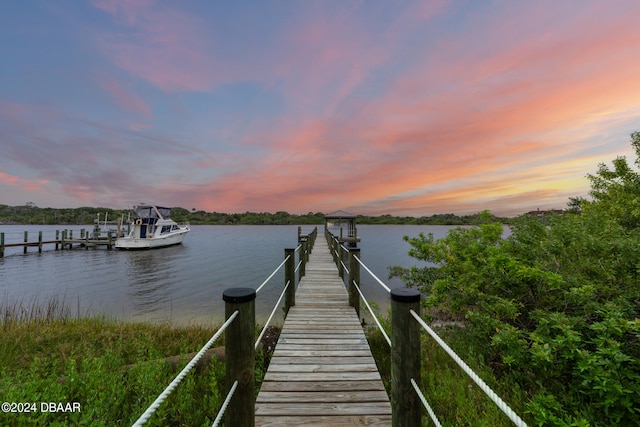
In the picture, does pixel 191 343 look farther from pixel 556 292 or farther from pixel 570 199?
pixel 570 199

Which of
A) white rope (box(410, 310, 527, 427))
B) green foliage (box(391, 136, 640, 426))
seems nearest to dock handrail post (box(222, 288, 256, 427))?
white rope (box(410, 310, 527, 427))

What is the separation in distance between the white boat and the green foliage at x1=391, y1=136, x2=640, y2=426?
3603cm

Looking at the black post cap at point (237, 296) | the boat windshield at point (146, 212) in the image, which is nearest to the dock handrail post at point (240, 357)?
the black post cap at point (237, 296)

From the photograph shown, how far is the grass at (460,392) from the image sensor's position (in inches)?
118

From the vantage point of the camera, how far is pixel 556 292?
4.27 metres

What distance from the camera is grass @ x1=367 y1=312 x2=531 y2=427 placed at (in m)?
3.01

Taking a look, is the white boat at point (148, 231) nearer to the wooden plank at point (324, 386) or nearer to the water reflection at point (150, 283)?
the water reflection at point (150, 283)

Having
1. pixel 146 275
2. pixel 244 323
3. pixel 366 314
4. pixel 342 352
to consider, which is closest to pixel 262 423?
pixel 244 323

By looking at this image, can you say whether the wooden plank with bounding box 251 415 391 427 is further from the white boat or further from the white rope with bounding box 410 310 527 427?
the white boat

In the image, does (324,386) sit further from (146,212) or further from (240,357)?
(146,212)

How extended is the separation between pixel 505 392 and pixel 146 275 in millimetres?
21658

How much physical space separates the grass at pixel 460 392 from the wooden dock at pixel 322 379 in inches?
29.5

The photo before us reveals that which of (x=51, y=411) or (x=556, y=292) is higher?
(x=556, y=292)

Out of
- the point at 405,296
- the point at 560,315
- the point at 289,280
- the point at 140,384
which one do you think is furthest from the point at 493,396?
the point at 289,280
